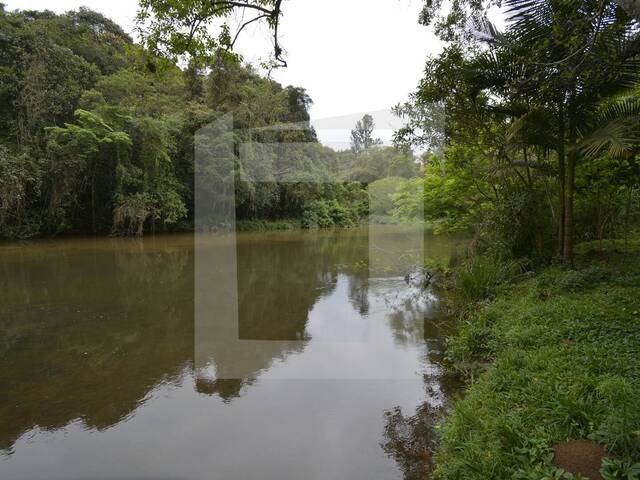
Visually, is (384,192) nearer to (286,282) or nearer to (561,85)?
(286,282)

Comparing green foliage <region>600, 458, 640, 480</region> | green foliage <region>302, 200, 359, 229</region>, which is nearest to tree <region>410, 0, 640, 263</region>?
green foliage <region>600, 458, 640, 480</region>

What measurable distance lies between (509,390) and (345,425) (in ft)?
3.26

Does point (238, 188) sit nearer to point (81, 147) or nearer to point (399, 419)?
point (81, 147)

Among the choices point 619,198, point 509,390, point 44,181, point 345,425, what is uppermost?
point 44,181

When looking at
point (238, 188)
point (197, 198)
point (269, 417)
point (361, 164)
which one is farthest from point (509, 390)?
point (197, 198)

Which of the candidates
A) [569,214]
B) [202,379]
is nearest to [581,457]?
[202,379]

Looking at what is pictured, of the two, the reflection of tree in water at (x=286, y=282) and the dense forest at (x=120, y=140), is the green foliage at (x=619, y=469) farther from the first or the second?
the dense forest at (x=120, y=140)

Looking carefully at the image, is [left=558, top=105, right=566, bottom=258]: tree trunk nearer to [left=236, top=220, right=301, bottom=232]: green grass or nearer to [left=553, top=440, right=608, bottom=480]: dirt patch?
[left=553, top=440, right=608, bottom=480]: dirt patch

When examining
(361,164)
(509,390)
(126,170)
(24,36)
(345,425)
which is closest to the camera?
(509,390)

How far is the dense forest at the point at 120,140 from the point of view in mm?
12891

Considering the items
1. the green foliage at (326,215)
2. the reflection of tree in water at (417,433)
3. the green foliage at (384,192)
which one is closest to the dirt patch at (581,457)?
the reflection of tree in water at (417,433)

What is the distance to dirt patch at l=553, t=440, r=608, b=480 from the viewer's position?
154 cm

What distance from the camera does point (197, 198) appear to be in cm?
1708

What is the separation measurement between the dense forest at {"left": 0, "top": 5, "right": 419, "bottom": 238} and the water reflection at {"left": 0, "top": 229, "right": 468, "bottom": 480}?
18.9 feet
